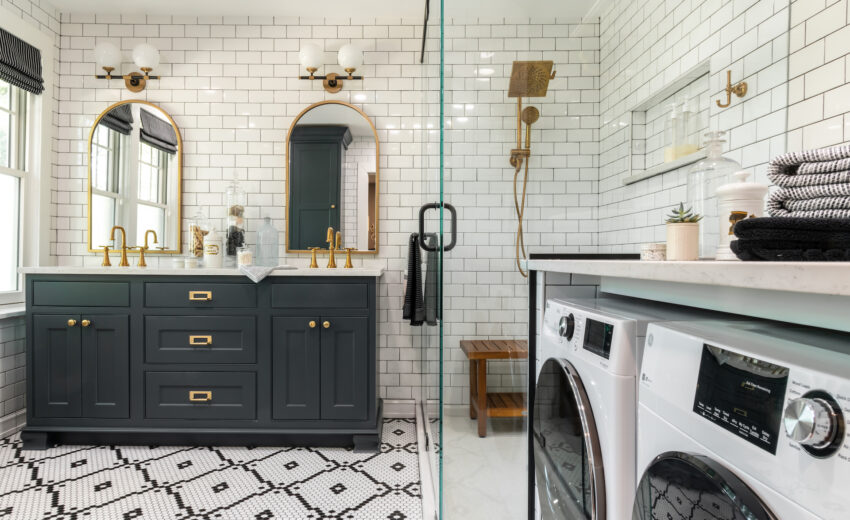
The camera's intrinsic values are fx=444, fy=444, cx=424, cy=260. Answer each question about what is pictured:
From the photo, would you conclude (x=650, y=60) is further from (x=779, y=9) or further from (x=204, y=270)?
(x=204, y=270)

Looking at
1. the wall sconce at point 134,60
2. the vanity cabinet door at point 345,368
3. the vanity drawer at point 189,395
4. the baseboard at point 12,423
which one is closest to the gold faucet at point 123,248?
the vanity drawer at point 189,395

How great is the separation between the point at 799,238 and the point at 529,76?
30.4 inches

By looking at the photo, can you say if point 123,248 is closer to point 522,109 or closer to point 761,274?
point 522,109

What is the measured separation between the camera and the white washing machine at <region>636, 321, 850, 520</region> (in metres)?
0.37

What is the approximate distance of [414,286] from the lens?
2.48 metres

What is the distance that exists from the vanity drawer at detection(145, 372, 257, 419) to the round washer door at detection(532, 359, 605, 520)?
1.83 m

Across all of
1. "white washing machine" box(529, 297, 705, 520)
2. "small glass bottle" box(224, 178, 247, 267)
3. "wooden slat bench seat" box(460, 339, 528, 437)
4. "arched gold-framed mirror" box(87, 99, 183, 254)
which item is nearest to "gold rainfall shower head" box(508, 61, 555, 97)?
"white washing machine" box(529, 297, 705, 520)

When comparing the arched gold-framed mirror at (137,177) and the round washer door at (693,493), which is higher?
the arched gold-framed mirror at (137,177)

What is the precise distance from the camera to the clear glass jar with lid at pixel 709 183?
1.07 metres

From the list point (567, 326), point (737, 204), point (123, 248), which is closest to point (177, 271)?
point (123, 248)

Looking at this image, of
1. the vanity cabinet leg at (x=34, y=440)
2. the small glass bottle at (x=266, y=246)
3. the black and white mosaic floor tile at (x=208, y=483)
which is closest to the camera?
the black and white mosaic floor tile at (x=208, y=483)

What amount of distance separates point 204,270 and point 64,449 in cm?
120

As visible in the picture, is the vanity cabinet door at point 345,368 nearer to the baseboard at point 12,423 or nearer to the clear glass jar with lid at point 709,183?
the clear glass jar with lid at point 709,183

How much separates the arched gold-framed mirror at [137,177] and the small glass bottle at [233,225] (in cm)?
34
